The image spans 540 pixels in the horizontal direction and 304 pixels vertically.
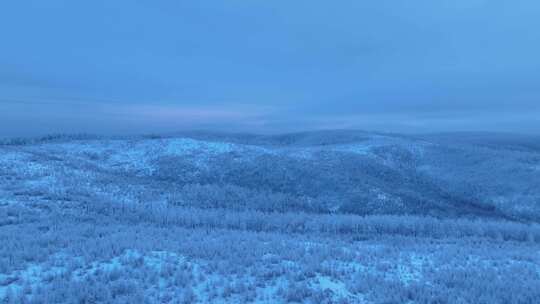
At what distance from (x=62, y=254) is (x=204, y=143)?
108 feet

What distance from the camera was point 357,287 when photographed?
407 inches

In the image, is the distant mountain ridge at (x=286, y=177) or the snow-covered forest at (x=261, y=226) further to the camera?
the distant mountain ridge at (x=286, y=177)

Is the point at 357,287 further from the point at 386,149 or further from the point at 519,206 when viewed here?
the point at 386,149

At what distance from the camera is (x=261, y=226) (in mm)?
20500

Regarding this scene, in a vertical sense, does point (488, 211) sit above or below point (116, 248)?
below

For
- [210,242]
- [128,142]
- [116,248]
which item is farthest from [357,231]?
[128,142]

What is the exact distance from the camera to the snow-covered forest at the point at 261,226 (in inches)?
403

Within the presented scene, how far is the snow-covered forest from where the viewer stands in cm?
1023

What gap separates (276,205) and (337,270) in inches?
635

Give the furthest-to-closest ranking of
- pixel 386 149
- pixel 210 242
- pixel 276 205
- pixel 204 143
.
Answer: pixel 386 149
pixel 204 143
pixel 276 205
pixel 210 242

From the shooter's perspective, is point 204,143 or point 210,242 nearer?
point 210,242

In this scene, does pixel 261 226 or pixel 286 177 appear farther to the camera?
pixel 286 177

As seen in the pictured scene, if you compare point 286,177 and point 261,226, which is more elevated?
point 286,177

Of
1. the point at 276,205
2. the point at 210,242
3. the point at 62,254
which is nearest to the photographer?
the point at 62,254
